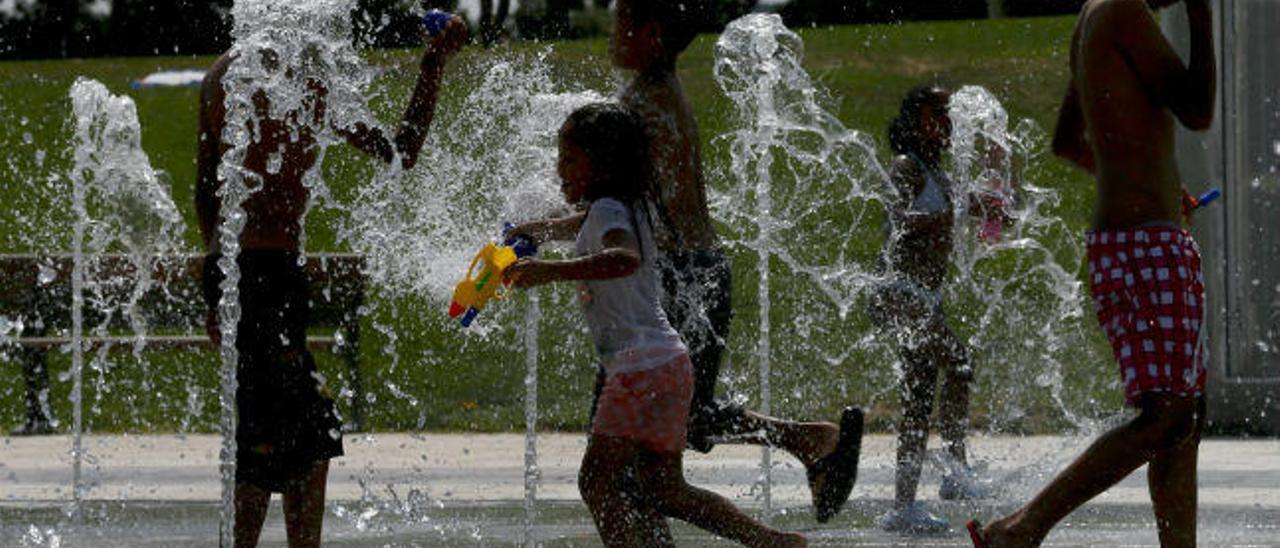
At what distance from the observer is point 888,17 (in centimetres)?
2806

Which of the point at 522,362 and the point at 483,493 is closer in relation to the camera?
the point at 483,493

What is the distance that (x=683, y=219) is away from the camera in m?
6.08

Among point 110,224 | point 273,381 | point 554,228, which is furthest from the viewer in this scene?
point 110,224

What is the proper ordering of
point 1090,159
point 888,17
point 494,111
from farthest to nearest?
point 888,17 → point 494,111 → point 1090,159

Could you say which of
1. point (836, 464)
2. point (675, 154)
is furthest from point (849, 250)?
point (675, 154)

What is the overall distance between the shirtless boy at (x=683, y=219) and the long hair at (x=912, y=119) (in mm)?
1421

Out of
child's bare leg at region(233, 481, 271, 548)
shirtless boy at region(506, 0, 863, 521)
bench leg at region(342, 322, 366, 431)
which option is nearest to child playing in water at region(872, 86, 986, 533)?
shirtless boy at region(506, 0, 863, 521)

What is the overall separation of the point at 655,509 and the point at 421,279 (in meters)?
3.26

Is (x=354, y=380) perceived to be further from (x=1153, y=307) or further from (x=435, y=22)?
(x=1153, y=307)

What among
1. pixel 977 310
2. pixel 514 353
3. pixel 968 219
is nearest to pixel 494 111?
pixel 968 219

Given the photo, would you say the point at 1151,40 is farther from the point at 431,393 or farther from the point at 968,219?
the point at 431,393

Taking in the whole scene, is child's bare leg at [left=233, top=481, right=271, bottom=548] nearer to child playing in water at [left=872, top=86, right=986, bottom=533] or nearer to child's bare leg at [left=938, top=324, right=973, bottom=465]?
child playing in water at [left=872, top=86, right=986, bottom=533]

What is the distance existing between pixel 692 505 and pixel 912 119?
2.62m

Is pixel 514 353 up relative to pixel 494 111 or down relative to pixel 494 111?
down
